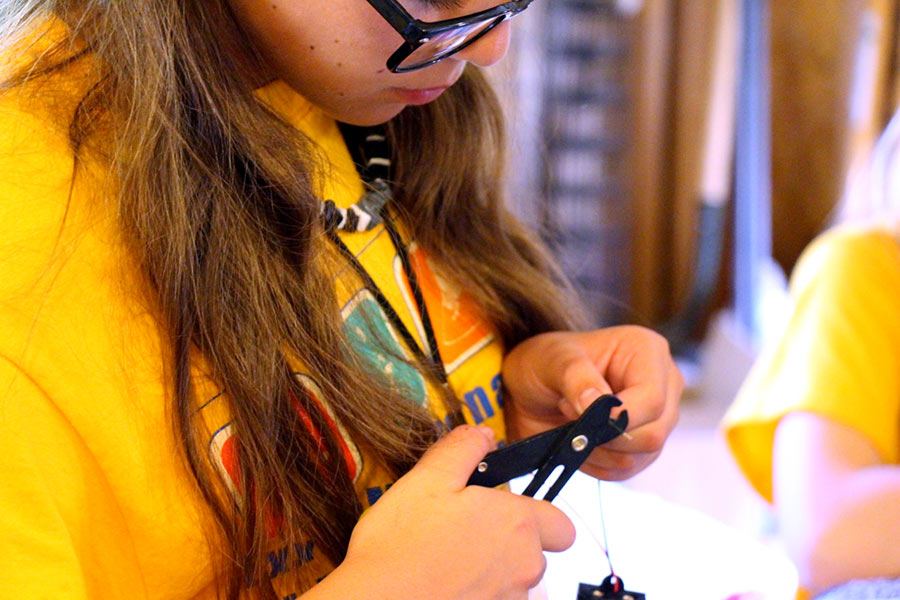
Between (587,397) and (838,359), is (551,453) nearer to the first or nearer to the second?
(587,397)

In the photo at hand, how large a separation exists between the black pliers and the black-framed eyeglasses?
0.30 metres

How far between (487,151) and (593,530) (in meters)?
0.41

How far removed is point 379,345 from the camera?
73cm

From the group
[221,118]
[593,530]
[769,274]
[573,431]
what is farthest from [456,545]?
[769,274]

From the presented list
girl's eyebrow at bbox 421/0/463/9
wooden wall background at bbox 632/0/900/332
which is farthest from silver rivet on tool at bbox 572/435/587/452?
wooden wall background at bbox 632/0/900/332

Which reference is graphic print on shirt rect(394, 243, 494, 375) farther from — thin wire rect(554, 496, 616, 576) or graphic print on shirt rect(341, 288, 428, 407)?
thin wire rect(554, 496, 616, 576)

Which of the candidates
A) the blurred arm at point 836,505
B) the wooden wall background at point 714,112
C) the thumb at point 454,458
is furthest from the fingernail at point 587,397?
the wooden wall background at point 714,112

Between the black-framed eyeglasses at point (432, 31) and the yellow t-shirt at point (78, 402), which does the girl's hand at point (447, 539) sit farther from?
the black-framed eyeglasses at point (432, 31)

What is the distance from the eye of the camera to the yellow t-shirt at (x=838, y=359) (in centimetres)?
108

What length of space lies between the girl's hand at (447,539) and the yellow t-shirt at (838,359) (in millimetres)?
588

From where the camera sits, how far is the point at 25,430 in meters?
0.51

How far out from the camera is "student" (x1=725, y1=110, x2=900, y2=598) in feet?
3.17

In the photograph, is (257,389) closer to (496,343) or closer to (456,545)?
(456,545)

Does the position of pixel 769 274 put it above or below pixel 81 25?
below
